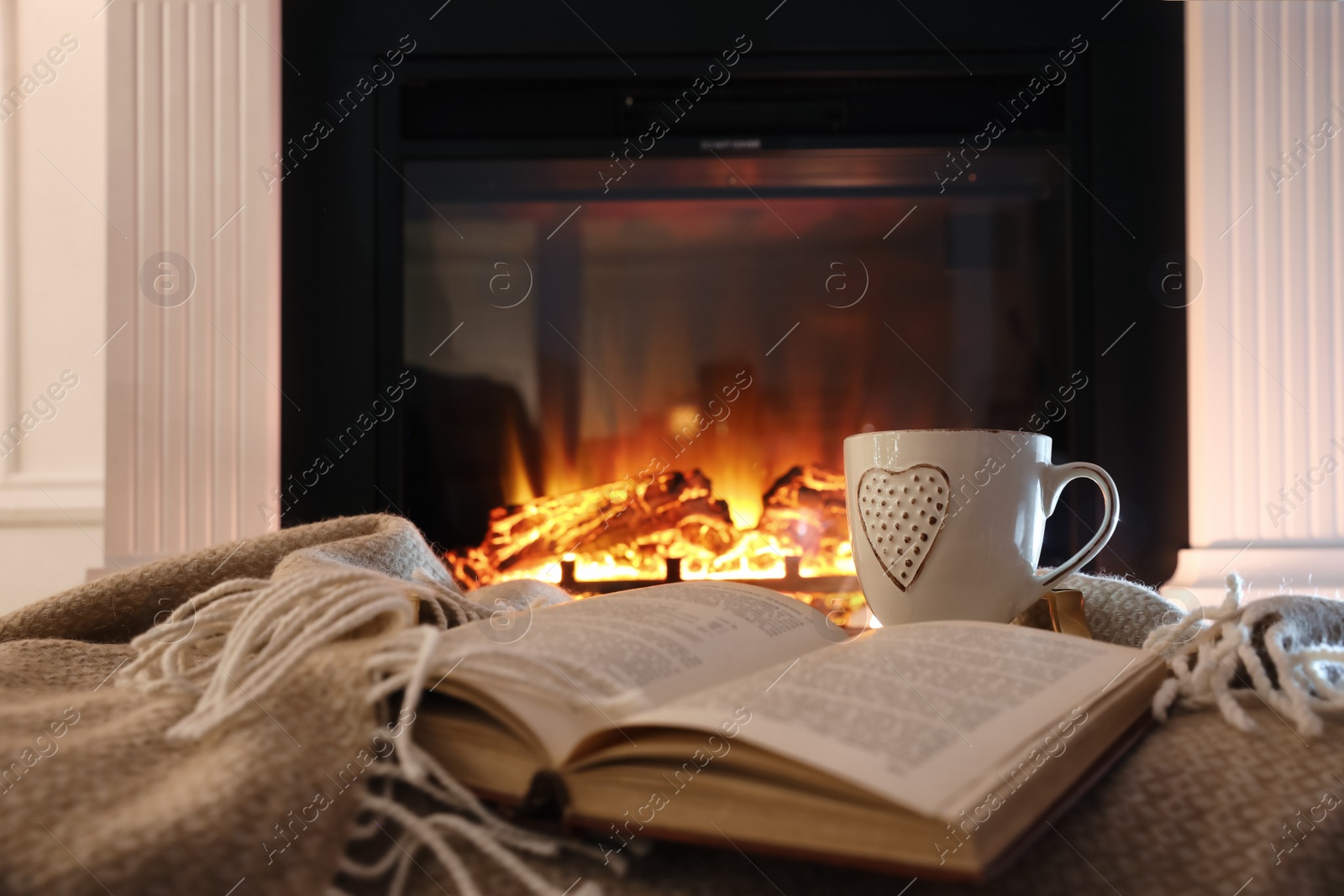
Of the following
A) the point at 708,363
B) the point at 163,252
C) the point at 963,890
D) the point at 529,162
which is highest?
the point at 529,162

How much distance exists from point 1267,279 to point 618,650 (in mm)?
1438

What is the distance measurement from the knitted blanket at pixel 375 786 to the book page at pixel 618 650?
0.09 ft

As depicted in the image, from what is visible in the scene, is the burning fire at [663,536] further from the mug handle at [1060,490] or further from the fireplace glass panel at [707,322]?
the mug handle at [1060,490]

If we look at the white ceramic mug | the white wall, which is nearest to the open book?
the white ceramic mug

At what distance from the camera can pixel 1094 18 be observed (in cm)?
140

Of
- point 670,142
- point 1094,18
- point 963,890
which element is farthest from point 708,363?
point 963,890

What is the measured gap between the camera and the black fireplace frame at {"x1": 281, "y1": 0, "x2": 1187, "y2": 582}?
4.60 feet

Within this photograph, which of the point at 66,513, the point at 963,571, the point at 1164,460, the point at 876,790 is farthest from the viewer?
the point at 66,513

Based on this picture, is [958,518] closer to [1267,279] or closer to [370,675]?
[370,675]

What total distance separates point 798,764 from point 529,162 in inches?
52.0

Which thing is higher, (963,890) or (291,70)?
(291,70)

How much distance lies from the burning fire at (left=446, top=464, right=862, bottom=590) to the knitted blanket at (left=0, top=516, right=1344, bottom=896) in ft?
3.28

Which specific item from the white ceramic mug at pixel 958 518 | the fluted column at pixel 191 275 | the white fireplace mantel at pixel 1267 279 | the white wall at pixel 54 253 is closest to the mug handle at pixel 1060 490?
the white ceramic mug at pixel 958 518

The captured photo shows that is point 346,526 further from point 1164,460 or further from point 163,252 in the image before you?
point 1164,460
